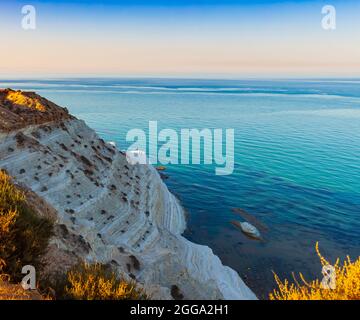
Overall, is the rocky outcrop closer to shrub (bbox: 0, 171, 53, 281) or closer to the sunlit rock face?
the sunlit rock face

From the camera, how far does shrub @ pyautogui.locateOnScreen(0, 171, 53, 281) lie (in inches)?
405

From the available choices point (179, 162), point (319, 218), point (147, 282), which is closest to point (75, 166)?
point (147, 282)

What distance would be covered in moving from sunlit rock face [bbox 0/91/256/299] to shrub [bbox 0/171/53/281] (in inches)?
139

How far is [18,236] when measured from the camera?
11039 mm

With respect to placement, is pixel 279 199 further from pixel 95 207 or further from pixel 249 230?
pixel 95 207

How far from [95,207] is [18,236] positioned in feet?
55.2

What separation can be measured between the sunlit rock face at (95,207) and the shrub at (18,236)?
3.53m

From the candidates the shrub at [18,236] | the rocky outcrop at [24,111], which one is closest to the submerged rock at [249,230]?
the rocky outcrop at [24,111]

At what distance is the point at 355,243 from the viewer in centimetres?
3728

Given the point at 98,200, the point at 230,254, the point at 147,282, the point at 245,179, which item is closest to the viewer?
the point at 147,282

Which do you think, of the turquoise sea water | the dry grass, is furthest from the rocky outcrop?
the turquoise sea water

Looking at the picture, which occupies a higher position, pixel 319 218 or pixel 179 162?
pixel 179 162

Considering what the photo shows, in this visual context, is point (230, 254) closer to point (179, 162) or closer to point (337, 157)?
point (179, 162)
